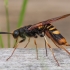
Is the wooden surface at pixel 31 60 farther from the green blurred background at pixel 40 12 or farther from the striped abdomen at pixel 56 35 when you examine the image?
the green blurred background at pixel 40 12

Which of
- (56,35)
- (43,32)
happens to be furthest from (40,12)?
(56,35)

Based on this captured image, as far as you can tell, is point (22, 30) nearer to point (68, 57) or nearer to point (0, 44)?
point (0, 44)

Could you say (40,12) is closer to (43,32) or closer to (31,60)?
(43,32)

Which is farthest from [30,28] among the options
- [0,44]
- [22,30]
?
[0,44]

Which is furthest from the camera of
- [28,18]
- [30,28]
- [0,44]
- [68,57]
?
[28,18]

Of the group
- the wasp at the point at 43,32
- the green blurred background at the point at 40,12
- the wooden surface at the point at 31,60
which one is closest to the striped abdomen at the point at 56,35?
the wasp at the point at 43,32

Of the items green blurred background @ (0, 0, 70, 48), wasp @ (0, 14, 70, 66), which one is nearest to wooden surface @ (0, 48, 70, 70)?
wasp @ (0, 14, 70, 66)

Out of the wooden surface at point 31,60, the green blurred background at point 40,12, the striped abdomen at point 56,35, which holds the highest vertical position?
the green blurred background at point 40,12

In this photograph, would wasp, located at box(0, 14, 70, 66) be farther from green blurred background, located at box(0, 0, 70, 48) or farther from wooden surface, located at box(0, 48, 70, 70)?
green blurred background, located at box(0, 0, 70, 48)
